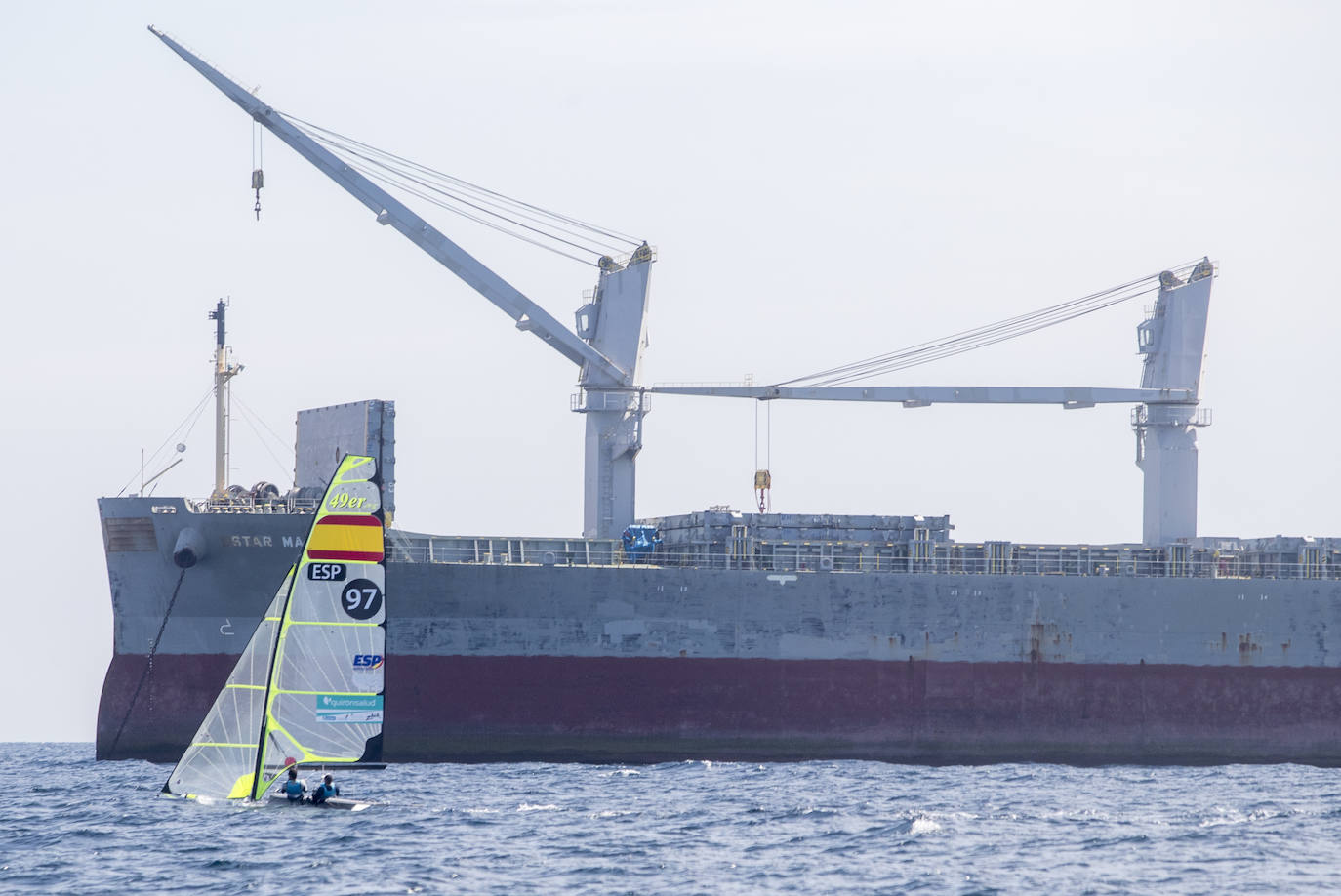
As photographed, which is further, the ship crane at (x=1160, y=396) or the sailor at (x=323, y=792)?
the ship crane at (x=1160, y=396)

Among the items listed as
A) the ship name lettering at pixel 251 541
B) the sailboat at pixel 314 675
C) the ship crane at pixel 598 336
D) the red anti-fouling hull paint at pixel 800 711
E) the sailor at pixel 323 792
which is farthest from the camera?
the ship crane at pixel 598 336

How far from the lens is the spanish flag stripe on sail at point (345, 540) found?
103ft

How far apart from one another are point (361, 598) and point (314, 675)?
1645mm

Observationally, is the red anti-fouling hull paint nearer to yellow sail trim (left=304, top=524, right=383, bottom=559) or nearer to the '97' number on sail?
the '97' number on sail

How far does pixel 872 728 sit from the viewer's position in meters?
46.0

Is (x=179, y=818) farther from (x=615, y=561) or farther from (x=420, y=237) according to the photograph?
(x=420, y=237)

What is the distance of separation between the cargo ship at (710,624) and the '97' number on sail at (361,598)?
11.9 meters

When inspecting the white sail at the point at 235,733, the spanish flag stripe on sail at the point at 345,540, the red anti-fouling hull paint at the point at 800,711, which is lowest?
the red anti-fouling hull paint at the point at 800,711

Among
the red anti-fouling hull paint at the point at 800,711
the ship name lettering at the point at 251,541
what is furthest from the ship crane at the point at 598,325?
the ship name lettering at the point at 251,541

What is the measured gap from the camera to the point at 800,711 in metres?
45.6

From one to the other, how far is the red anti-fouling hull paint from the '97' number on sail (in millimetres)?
12085

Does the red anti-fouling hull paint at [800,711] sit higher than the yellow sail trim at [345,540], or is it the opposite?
the yellow sail trim at [345,540]

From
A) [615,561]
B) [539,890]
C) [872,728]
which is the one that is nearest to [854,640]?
[872,728]

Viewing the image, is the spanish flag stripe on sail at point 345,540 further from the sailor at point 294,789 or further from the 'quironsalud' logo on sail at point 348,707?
the sailor at point 294,789
